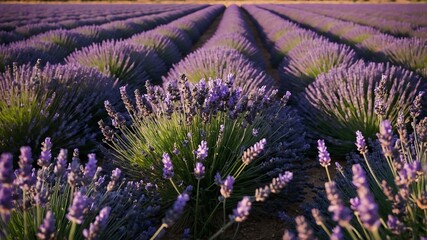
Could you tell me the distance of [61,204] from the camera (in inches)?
64.3

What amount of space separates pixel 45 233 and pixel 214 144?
1395mm

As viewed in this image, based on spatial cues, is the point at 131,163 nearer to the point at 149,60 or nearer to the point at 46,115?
the point at 46,115

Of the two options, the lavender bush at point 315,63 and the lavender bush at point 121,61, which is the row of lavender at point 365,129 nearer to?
the lavender bush at point 315,63

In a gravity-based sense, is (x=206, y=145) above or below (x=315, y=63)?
above

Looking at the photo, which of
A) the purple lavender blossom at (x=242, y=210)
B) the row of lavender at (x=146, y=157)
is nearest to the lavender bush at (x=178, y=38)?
the row of lavender at (x=146, y=157)

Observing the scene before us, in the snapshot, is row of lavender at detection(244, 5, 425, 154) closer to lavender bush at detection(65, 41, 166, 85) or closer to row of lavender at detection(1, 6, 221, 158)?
row of lavender at detection(1, 6, 221, 158)

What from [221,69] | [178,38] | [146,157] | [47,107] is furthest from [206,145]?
[178,38]

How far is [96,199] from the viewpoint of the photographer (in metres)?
1.70

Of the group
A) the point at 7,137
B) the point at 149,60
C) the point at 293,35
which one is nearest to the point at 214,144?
the point at 7,137

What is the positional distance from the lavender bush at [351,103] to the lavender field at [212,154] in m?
0.02

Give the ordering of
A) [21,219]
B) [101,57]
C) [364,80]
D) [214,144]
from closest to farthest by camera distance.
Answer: [21,219], [214,144], [364,80], [101,57]

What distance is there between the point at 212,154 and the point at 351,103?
1.66 metres

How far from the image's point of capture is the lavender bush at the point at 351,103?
3113 millimetres

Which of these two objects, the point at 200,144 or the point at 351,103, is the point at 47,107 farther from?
the point at 351,103
